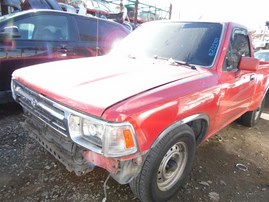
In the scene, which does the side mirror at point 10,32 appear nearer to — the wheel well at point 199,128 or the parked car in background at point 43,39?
the parked car in background at point 43,39

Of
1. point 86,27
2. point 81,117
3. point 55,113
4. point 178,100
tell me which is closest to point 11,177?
point 55,113

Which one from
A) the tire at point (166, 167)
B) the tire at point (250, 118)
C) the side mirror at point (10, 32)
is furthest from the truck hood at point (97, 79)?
the tire at point (250, 118)

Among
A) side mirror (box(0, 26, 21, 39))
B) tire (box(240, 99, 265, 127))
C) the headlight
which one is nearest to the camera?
the headlight

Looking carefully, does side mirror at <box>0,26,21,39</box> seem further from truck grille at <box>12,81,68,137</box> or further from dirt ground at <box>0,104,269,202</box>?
truck grille at <box>12,81,68,137</box>

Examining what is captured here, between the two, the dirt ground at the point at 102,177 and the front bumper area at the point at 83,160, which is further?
the dirt ground at the point at 102,177

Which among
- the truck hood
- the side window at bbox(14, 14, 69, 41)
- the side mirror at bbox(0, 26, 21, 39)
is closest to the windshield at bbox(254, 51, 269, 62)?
the side window at bbox(14, 14, 69, 41)

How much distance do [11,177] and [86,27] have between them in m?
3.52

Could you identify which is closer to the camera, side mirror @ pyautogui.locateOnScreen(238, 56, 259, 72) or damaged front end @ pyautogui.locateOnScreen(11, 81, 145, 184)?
damaged front end @ pyautogui.locateOnScreen(11, 81, 145, 184)

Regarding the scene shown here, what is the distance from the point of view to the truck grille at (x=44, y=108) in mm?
2102

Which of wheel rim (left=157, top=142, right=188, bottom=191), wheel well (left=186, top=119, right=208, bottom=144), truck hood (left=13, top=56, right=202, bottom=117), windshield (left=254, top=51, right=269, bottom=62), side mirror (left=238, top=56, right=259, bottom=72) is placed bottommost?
wheel rim (left=157, top=142, right=188, bottom=191)

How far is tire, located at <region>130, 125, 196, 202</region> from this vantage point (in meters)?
2.16

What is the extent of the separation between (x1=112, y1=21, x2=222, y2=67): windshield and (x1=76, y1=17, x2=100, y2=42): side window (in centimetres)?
194

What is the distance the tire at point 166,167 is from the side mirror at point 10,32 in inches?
124

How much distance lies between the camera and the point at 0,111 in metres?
4.52
